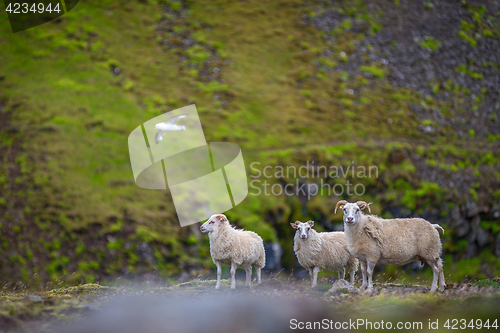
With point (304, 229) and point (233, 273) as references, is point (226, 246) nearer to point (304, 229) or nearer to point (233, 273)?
point (233, 273)

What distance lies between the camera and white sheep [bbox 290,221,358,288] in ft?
35.8

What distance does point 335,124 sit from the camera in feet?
98.1

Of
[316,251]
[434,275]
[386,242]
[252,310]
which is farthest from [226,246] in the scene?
[434,275]

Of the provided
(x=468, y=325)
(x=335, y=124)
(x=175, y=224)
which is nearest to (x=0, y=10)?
(x=175, y=224)

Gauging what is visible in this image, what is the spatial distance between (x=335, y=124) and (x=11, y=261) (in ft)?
72.2

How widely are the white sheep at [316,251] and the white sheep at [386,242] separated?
98cm

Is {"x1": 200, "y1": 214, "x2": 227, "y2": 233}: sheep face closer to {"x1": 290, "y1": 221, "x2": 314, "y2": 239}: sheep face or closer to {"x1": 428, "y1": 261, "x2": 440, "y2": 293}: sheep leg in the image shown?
{"x1": 290, "y1": 221, "x2": 314, "y2": 239}: sheep face

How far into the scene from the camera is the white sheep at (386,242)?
10.1 metres

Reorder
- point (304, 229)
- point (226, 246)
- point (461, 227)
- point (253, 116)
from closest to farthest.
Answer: point (226, 246) → point (304, 229) → point (461, 227) → point (253, 116)

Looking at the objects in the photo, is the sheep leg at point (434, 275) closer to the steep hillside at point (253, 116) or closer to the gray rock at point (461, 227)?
the steep hillside at point (253, 116)

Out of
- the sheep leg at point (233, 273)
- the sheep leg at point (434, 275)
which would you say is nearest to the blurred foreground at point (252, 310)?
the sheep leg at point (233, 273)

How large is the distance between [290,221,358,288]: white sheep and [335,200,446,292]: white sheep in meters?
0.98

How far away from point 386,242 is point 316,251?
1848 millimetres

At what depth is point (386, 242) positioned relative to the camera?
10250 millimetres
